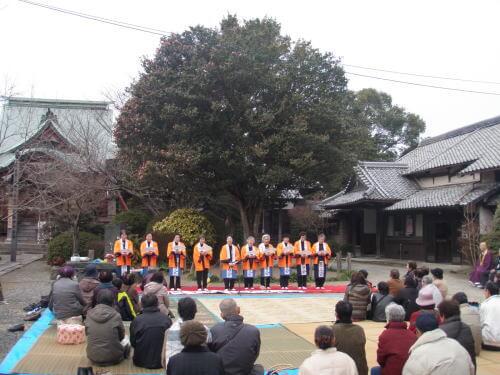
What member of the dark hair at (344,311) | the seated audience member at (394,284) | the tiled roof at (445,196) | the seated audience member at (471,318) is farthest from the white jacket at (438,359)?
the tiled roof at (445,196)

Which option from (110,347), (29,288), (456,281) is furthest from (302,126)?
(110,347)

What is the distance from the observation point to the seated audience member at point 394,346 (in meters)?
5.74

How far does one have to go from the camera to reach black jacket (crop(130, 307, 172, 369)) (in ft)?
23.4

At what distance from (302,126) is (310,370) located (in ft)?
51.2

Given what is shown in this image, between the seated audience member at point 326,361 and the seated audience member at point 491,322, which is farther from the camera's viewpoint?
the seated audience member at point 491,322

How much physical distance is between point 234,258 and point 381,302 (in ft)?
20.2

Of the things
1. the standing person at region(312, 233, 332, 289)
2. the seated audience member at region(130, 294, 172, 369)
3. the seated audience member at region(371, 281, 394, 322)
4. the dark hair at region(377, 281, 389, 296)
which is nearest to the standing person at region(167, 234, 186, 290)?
the standing person at region(312, 233, 332, 289)

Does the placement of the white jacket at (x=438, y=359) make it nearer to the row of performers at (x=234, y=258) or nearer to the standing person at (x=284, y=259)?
the row of performers at (x=234, y=258)

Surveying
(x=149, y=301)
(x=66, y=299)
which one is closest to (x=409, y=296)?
(x=149, y=301)

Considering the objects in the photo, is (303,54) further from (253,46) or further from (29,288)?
(29,288)

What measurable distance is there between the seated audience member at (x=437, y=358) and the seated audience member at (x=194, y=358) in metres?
1.78

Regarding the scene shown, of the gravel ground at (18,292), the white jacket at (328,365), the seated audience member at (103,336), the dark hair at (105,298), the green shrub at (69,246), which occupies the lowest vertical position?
the gravel ground at (18,292)

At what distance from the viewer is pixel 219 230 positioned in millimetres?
22734

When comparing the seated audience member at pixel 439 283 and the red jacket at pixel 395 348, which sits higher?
the seated audience member at pixel 439 283
